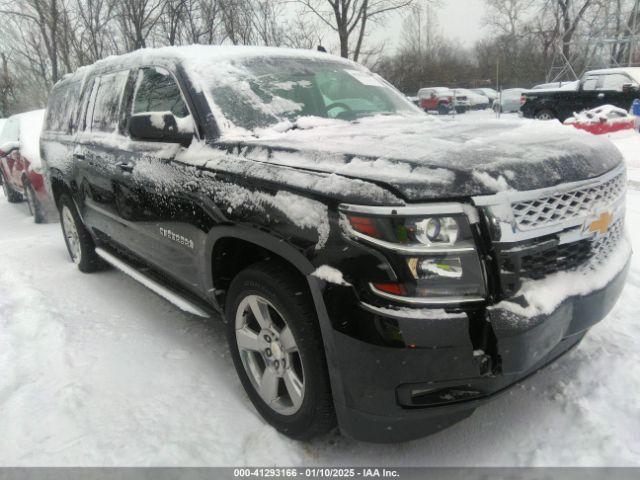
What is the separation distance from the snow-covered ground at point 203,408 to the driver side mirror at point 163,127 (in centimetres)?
135

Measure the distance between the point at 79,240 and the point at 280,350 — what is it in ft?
10.8

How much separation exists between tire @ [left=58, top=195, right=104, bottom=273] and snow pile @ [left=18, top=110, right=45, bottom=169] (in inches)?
108

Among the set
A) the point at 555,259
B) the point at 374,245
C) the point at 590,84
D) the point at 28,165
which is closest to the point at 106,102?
the point at 374,245

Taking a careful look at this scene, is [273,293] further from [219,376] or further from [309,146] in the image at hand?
[219,376]

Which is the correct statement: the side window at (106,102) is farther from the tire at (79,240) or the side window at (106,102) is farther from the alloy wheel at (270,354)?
the alloy wheel at (270,354)

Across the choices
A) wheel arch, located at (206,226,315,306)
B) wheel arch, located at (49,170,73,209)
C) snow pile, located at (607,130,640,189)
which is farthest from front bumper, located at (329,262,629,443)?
snow pile, located at (607,130,640,189)

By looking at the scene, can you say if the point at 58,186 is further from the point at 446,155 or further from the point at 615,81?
the point at 615,81

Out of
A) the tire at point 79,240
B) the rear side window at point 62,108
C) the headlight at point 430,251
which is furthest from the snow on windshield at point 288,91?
the tire at point 79,240

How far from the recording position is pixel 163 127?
269 cm

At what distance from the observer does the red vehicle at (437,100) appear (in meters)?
29.7

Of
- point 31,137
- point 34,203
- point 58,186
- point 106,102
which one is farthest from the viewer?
point 31,137

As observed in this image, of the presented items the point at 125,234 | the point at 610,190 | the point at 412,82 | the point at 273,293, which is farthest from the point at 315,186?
the point at 412,82

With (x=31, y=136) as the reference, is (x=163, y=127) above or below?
above

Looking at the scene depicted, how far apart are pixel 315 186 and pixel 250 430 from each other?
50.1 inches
